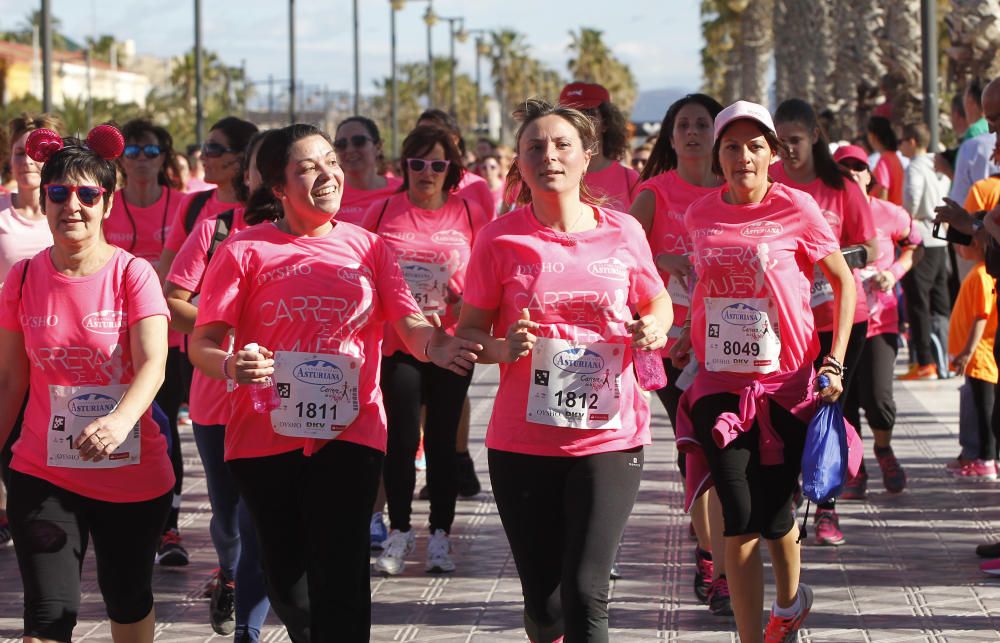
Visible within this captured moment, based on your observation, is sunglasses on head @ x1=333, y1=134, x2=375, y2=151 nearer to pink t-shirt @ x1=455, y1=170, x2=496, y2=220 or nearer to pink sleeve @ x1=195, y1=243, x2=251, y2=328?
pink t-shirt @ x1=455, y1=170, x2=496, y2=220

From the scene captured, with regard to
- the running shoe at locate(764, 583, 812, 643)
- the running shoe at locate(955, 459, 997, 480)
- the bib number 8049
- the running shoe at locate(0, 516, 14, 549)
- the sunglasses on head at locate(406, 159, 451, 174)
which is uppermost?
the sunglasses on head at locate(406, 159, 451, 174)

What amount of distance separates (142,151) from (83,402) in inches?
148

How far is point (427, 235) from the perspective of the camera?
324 inches

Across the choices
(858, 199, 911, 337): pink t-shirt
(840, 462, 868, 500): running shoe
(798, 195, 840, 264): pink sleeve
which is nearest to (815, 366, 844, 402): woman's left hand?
(798, 195, 840, 264): pink sleeve

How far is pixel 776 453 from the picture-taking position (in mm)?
5730

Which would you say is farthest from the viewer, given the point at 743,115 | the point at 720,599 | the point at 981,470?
the point at 981,470

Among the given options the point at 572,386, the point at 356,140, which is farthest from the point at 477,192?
the point at 572,386

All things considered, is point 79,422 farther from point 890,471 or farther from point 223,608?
point 890,471

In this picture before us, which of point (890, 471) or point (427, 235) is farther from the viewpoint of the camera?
point (890, 471)

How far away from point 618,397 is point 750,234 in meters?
1.12

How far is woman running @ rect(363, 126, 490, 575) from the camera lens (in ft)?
25.6

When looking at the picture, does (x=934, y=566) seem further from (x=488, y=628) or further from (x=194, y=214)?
(x=194, y=214)

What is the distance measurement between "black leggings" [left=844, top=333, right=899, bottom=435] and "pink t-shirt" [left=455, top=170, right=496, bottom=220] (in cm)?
227

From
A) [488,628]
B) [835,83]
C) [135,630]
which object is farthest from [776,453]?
[835,83]
